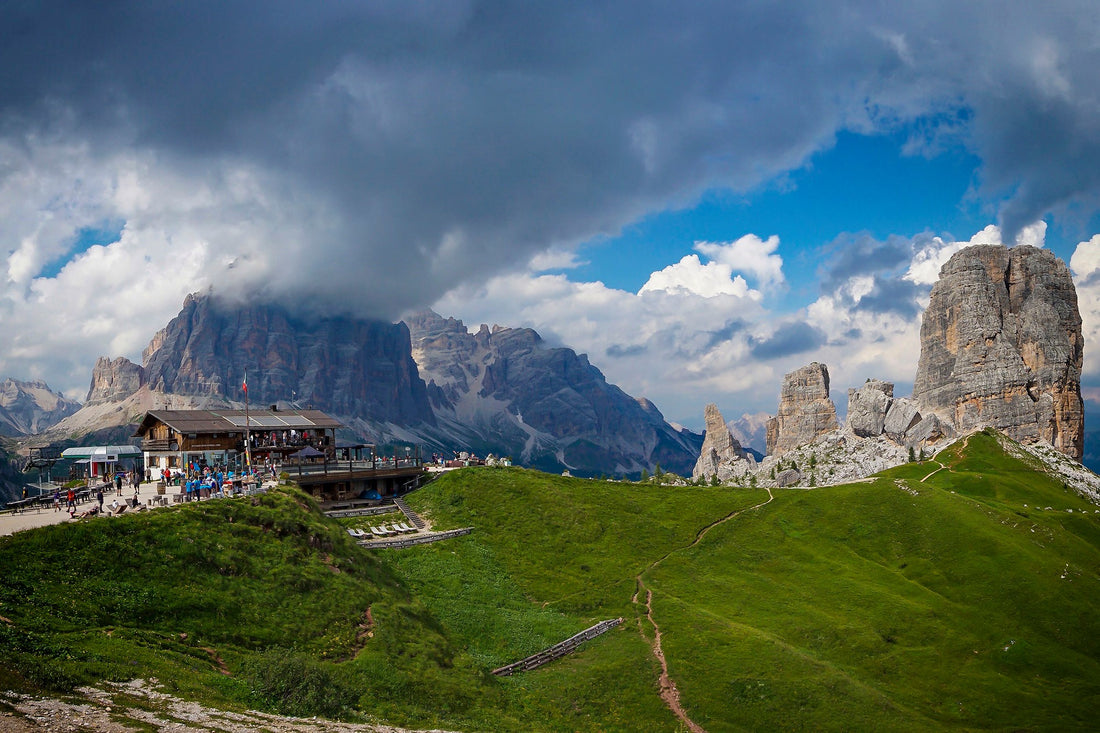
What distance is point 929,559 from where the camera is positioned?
8000 centimetres

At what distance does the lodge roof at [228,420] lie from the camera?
78.1 m

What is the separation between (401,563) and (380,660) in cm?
2178

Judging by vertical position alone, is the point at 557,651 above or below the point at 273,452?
below

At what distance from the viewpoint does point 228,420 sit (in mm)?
82562

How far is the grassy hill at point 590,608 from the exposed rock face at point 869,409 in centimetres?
8599

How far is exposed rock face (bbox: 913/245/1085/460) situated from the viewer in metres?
176

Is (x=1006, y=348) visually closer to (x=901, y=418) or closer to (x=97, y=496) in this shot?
(x=901, y=418)

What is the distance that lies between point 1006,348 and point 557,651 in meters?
179

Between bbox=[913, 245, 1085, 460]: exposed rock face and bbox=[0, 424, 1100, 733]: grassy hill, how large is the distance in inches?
3525

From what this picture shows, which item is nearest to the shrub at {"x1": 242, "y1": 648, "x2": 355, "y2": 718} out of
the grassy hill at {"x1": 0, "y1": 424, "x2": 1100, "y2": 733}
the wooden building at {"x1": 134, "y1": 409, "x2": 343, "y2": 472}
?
the grassy hill at {"x1": 0, "y1": 424, "x2": 1100, "y2": 733}

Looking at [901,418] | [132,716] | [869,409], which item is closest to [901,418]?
[901,418]

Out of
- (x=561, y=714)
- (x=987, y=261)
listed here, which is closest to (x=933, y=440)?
(x=987, y=261)

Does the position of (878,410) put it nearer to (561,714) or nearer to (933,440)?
(933,440)

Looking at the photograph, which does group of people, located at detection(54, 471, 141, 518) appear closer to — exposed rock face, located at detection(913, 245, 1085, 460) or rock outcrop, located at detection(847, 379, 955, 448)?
rock outcrop, located at detection(847, 379, 955, 448)
